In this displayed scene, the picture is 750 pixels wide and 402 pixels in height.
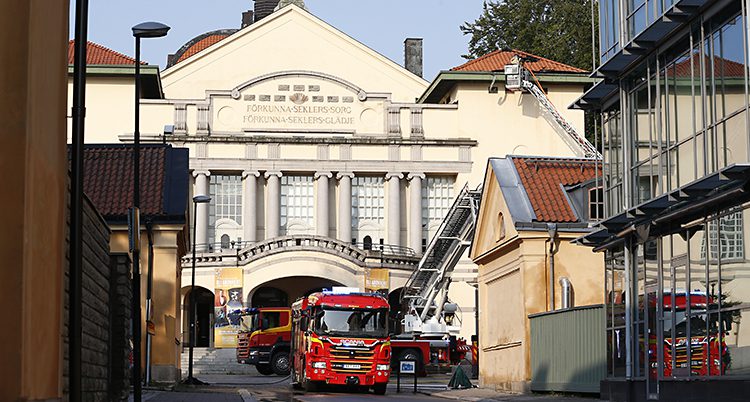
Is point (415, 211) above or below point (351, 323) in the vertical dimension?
above

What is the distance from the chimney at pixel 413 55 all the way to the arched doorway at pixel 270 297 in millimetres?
22037

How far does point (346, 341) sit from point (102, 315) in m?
16.4

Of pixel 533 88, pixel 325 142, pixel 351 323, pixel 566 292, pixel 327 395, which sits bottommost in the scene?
pixel 327 395

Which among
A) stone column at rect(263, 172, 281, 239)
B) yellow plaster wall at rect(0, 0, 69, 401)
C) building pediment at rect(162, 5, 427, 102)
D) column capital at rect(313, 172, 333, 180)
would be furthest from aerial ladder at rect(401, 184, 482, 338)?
yellow plaster wall at rect(0, 0, 69, 401)

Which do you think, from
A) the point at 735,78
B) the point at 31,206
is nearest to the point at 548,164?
the point at 735,78

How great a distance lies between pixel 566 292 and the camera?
36500 millimetres

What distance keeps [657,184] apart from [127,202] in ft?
64.1

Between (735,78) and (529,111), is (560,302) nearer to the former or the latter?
(735,78)

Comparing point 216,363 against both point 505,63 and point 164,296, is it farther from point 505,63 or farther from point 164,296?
point 505,63

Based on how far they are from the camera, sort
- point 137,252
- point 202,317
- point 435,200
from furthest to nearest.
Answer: point 435,200 → point 202,317 → point 137,252

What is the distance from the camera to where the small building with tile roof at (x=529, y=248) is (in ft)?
121

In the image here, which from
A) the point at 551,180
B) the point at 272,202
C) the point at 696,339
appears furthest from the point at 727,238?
the point at 272,202

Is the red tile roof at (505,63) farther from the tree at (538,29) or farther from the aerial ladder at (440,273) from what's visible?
the aerial ladder at (440,273)

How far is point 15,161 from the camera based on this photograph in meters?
11.4
